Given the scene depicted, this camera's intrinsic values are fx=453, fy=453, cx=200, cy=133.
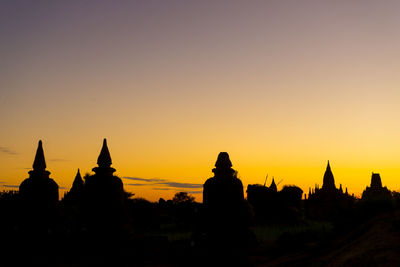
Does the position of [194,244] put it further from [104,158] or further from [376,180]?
[376,180]

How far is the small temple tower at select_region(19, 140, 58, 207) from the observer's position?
24250 millimetres

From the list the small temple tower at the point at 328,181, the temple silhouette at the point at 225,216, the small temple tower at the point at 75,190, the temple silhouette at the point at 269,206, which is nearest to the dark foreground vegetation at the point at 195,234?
the temple silhouette at the point at 225,216

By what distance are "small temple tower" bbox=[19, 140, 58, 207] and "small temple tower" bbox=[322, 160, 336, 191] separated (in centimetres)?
4224

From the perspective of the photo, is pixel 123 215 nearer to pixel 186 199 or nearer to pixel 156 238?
pixel 156 238

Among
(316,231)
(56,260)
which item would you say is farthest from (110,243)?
(316,231)

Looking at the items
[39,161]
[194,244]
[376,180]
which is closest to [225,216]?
[194,244]

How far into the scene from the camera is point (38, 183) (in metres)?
24.6

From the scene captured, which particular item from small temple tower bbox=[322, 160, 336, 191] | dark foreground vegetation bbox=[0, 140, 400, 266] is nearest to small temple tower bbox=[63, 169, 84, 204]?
dark foreground vegetation bbox=[0, 140, 400, 266]

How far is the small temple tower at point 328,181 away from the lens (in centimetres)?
5909

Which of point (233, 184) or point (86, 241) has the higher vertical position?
point (233, 184)

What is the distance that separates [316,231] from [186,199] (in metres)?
41.4

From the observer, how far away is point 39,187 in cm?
2447

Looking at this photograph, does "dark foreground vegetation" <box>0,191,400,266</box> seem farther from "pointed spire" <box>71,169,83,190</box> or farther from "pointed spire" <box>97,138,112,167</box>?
"pointed spire" <box>71,169,83,190</box>

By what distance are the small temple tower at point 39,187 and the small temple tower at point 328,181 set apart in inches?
1663
